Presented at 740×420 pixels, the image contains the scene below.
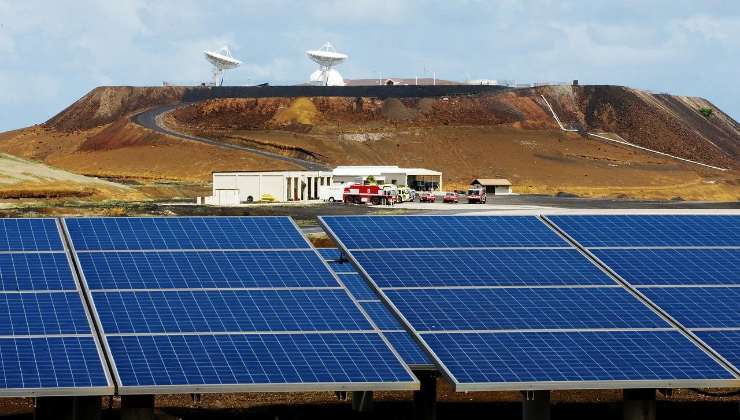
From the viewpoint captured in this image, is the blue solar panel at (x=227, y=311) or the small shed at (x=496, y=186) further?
the small shed at (x=496, y=186)

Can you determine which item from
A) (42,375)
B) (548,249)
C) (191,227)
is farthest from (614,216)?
(42,375)

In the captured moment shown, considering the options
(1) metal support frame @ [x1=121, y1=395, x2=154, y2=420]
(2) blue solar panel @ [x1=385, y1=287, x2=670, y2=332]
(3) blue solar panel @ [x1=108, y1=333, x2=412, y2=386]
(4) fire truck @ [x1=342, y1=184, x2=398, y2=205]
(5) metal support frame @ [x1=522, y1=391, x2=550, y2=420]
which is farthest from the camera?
(4) fire truck @ [x1=342, y1=184, x2=398, y2=205]

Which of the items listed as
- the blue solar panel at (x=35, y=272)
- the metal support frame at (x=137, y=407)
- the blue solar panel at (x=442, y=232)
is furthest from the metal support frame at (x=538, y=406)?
the blue solar panel at (x=35, y=272)

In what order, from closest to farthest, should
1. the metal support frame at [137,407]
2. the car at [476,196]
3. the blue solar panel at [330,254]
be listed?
the metal support frame at [137,407]
the blue solar panel at [330,254]
the car at [476,196]

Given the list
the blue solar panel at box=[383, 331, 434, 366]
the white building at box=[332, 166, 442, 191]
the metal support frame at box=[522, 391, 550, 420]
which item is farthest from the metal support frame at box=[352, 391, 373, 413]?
the white building at box=[332, 166, 442, 191]

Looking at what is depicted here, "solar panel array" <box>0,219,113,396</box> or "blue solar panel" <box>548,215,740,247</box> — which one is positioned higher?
"blue solar panel" <box>548,215,740,247</box>

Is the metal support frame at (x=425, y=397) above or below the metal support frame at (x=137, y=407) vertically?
below

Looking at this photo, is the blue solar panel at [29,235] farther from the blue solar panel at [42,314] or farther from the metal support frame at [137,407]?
the metal support frame at [137,407]

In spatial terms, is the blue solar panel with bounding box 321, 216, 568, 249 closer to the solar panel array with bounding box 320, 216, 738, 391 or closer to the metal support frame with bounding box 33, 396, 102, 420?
the solar panel array with bounding box 320, 216, 738, 391

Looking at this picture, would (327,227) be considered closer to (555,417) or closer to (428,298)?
(428,298)
